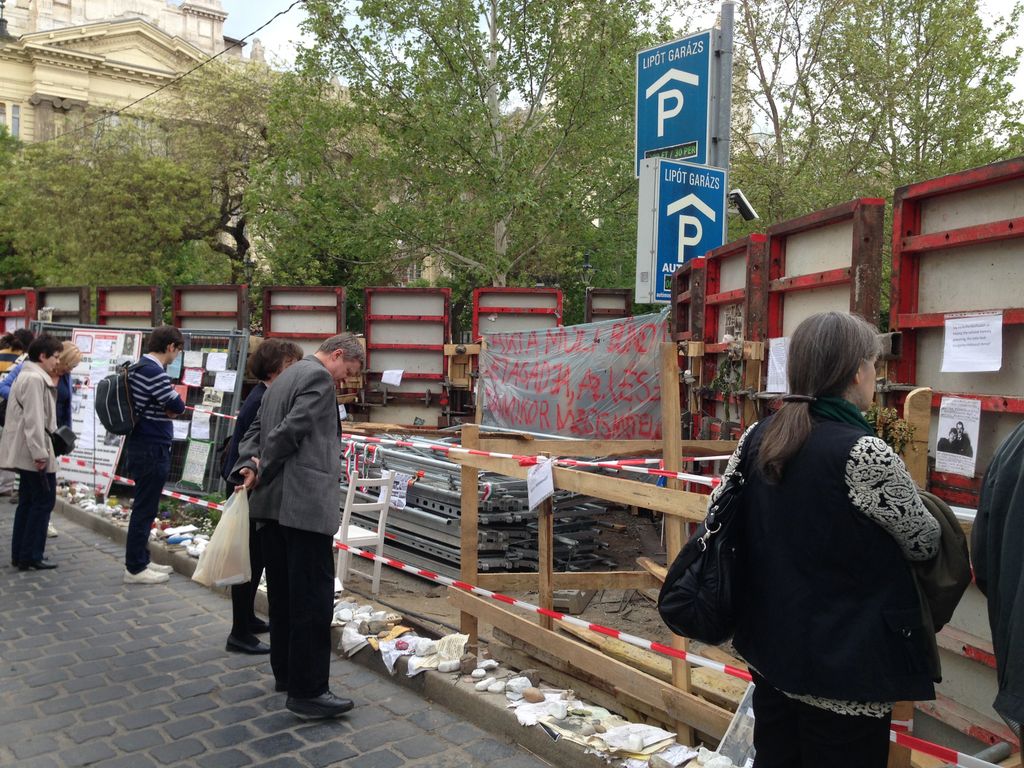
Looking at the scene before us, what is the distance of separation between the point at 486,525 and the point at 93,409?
5.97m

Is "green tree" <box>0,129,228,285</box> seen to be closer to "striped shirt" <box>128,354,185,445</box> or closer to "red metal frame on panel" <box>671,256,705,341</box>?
"striped shirt" <box>128,354,185,445</box>

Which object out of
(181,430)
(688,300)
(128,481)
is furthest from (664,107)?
(128,481)

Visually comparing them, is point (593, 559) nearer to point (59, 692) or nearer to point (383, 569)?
point (383, 569)

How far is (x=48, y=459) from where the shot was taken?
7.07 meters

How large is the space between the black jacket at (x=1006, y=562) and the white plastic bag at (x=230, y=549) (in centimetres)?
388

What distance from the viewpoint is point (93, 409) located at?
10.3 m

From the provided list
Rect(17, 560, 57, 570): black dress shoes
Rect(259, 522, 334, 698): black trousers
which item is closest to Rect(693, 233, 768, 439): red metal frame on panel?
Rect(259, 522, 334, 698): black trousers

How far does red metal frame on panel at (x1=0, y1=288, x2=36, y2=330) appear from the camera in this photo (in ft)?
51.0

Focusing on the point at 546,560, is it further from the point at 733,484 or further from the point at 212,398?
the point at 212,398

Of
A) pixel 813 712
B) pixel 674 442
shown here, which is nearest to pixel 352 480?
pixel 674 442

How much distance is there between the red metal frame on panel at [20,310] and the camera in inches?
611

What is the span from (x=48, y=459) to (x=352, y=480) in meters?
2.63

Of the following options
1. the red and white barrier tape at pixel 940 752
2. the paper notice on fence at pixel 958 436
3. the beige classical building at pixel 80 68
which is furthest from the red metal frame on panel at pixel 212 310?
the beige classical building at pixel 80 68

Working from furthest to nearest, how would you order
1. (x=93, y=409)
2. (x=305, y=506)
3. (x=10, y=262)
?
(x=10, y=262) < (x=93, y=409) < (x=305, y=506)
